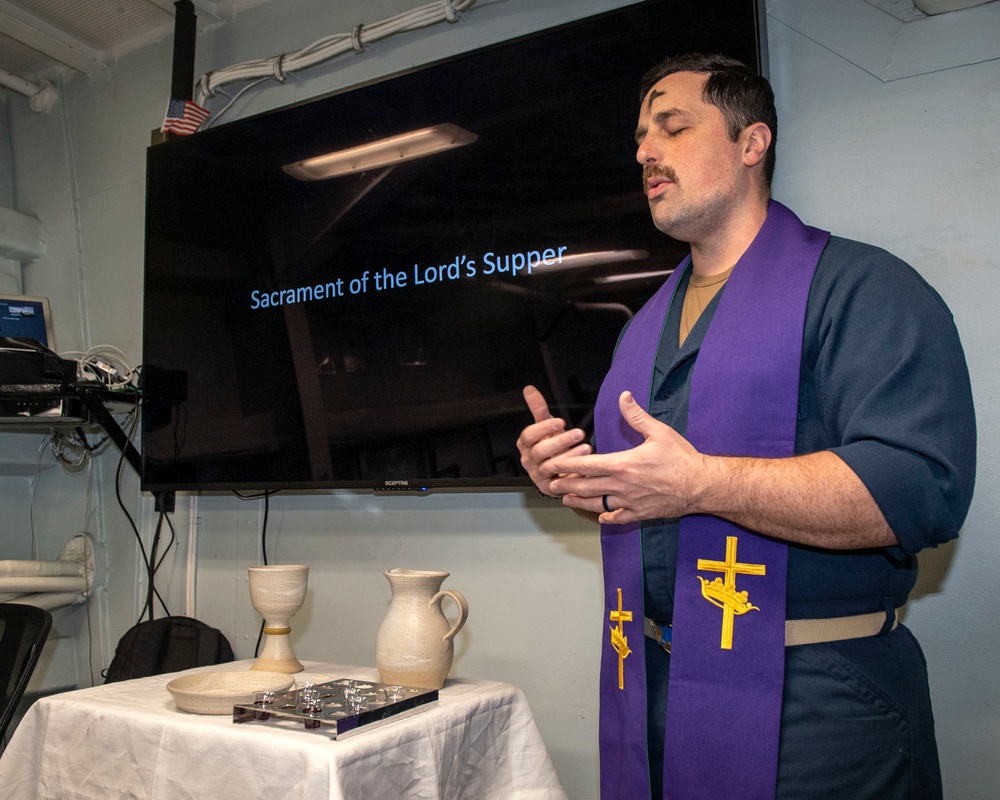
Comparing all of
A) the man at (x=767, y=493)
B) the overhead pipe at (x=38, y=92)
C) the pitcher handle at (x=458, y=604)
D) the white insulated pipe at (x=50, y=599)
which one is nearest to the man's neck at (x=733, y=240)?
the man at (x=767, y=493)

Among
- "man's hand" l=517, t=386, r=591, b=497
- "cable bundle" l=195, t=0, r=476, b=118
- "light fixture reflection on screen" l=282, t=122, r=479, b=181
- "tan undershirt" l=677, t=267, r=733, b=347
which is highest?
"cable bundle" l=195, t=0, r=476, b=118

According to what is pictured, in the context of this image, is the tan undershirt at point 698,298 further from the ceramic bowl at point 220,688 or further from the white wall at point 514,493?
the ceramic bowl at point 220,688

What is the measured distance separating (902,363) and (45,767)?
1.65 meters

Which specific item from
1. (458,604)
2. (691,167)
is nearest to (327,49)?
(691,167)

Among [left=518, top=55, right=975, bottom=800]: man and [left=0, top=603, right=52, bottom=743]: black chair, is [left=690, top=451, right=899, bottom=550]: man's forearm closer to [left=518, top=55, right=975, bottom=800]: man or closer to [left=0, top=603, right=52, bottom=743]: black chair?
[left=518, top=55, right=975, bottom=800]: man

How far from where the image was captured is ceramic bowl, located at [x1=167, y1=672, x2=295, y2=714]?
5.03 ft

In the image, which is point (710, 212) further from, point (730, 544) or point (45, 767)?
point (45, 767)

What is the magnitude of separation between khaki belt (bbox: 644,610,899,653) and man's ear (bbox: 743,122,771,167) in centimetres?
80

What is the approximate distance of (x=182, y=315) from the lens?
276 cm

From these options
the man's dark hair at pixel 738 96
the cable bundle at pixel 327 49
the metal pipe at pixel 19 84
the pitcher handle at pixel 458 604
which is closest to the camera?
the man's dark hair at pixel 738 96

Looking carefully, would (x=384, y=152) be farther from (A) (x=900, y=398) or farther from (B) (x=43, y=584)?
(B) (x=43, y=584)

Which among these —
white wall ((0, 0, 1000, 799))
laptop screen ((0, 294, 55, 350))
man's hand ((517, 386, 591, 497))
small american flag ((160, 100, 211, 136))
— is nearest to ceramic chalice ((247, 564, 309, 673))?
white wall ((0, 0, 1000, 799))

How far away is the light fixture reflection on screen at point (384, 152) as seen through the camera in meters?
2.31

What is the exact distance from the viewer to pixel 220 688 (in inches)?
66.1
